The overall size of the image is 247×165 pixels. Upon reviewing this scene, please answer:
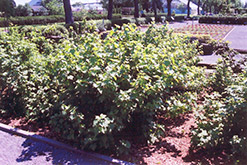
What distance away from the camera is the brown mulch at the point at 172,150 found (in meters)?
3.65

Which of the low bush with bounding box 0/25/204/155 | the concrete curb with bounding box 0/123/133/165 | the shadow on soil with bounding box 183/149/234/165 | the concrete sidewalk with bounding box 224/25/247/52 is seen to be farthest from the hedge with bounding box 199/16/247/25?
the concrete curb with bounding box 0/123/133/165

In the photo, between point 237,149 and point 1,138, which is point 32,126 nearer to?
point 1,138

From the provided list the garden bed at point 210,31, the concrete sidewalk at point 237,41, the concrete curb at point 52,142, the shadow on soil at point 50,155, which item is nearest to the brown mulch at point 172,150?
the concrete curb at point 52,142

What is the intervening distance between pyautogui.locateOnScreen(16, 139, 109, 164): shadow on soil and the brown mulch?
361mm

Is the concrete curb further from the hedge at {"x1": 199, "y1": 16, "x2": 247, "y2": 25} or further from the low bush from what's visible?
the hedge at {"x1": 199, "y1": 16, "x2": 247, "y2": 25}

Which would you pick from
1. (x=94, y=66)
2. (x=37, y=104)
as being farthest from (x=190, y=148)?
(x=37, y=104)

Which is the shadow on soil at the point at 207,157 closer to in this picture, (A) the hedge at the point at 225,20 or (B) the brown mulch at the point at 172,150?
(B) the brown mulch at the point at 172,150

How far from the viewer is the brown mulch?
12.0 feet

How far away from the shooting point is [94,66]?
12.6ft

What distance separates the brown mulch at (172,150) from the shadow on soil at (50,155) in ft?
1.18

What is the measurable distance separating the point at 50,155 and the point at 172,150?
216 centimetres

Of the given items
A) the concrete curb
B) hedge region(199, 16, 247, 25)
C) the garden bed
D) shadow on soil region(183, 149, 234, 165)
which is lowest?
shadow on soil region(183, 149, 234, 165)

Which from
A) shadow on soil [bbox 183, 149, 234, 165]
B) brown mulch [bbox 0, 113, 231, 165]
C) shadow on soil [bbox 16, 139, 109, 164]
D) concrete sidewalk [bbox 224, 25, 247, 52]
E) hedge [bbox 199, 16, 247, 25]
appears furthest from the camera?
hedge [bbox 199, 16, 247, 25]

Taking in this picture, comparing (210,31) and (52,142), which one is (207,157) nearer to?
(52,142)
